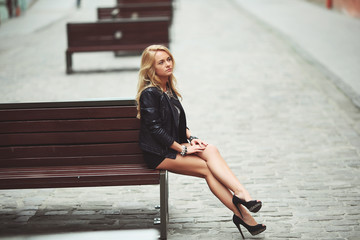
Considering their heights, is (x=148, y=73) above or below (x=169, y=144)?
above

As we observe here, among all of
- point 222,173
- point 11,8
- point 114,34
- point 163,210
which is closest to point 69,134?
point 163,210

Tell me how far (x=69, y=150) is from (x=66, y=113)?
33 centimetres

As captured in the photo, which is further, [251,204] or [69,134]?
[69,134]

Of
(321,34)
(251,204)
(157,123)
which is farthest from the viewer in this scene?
(321,34)

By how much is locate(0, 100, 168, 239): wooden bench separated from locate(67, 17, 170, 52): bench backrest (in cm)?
752

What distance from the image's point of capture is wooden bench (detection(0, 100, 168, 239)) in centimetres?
475

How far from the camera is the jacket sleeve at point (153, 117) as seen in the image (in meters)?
4.44

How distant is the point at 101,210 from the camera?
16.6ft

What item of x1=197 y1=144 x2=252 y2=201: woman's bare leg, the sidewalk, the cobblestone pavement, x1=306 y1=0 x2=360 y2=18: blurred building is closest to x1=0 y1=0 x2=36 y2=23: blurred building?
the cobblestone pavement

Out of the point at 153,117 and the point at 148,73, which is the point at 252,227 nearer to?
the point at 153,117

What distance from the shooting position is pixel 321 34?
638 inches

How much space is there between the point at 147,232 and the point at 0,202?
1666 mm

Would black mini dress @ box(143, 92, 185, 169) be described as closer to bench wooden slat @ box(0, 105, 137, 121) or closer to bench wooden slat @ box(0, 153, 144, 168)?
bench wooden slat @ box(0, 153, 144, 168)

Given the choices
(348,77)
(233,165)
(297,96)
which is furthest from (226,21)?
(233,165)
